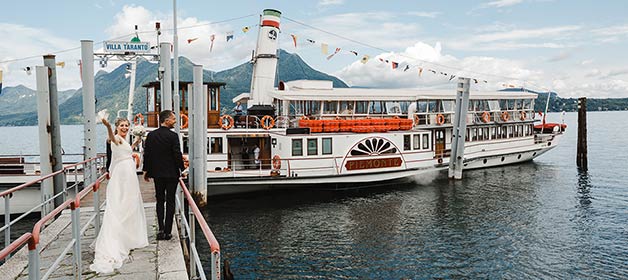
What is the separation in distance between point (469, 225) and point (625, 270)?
5.39 m

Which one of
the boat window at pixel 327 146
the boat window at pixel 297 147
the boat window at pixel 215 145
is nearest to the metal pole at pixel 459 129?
the boat window at pixel 327 146

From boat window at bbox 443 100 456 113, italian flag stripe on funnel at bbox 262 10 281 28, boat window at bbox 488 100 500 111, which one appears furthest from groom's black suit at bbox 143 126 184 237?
boat window at bbox 488 100 500 111

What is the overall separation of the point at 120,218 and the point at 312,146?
15.4 m

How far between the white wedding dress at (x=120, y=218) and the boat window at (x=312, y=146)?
1482 centimetres

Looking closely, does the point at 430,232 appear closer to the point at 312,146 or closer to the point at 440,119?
the point at 312,146

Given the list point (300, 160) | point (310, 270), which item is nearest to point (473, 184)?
point (300, 160)

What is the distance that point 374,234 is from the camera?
16.1 meters

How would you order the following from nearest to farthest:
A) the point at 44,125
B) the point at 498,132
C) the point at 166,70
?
the point at 44,125 → the point at 166,70 → the point at 498,132

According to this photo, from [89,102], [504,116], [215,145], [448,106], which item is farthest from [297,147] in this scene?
[504,116]

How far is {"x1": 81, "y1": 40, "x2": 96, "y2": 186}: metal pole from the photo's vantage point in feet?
38.0

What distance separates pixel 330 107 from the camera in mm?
25109

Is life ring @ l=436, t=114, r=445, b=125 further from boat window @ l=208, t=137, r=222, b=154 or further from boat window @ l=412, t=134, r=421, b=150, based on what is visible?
boat window @ l=208, t=137, r=222, b=154

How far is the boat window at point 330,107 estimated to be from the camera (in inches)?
982

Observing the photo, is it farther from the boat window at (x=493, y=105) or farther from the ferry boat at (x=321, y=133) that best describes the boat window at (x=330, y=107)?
the boat window at (x=493, y=105)
